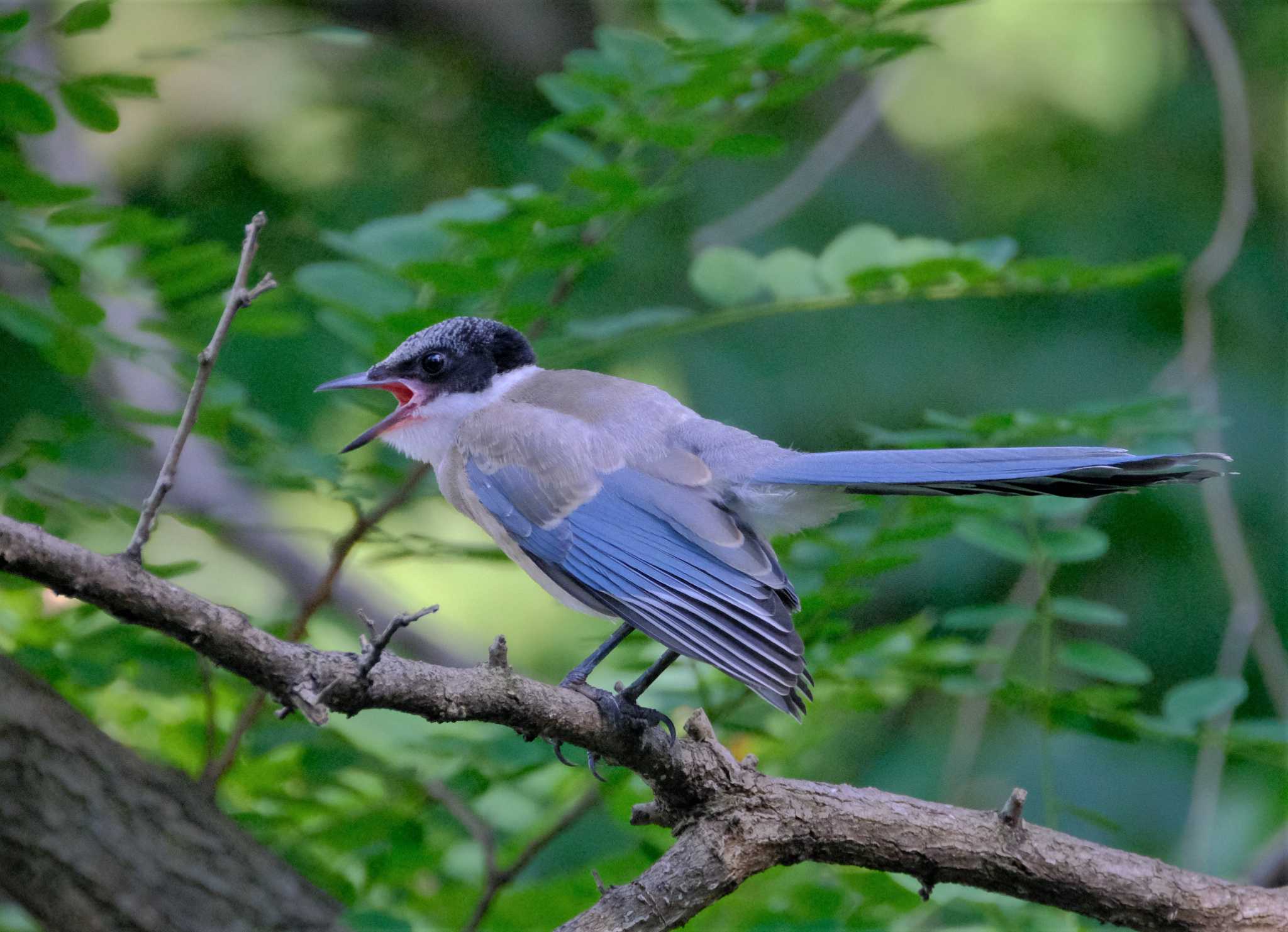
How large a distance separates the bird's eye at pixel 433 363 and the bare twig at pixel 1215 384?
83.7 inches

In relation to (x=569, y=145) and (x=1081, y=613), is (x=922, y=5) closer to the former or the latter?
(x=569, y=145)

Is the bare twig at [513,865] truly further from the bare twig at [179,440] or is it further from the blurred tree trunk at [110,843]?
the bare twig at [179,440]

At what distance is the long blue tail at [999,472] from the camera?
2.24 m

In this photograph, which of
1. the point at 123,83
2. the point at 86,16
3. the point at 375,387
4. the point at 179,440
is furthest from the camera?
the point at 375,387

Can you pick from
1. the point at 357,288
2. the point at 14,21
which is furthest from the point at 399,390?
the point at 14,21

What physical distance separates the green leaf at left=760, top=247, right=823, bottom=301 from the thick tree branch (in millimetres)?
1240

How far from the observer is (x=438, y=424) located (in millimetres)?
3225

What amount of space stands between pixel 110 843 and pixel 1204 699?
97.3 inches

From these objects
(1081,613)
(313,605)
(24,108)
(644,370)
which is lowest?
(313,605)

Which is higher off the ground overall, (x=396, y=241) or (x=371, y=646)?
(x=396, y=241)

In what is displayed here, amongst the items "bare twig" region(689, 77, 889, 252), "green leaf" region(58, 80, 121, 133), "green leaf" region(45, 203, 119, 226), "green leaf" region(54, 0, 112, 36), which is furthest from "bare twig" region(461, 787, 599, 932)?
"bare twig" region(689, 77, 889, 252)

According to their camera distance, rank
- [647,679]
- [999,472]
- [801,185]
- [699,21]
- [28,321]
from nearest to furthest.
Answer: [999,472], [647,679], [28,321], [699,21], [801,185]

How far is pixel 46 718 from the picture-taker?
2881 millimetres

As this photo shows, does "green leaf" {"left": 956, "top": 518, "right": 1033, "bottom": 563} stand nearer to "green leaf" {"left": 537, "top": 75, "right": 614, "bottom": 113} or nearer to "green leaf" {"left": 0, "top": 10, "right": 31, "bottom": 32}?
"green leaf" {"left": 537, "top": 75, "right": 614, "bottom": 113}
